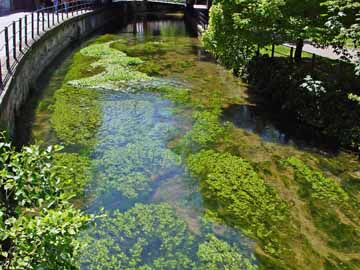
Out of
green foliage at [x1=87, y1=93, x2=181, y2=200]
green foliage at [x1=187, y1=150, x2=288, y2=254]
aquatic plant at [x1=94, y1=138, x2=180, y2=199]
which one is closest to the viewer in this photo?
green foliage at [x1=187, y1=150, x2=288, y2=254]

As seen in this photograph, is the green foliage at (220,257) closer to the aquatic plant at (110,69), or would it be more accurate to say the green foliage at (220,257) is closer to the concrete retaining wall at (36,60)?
the concrete retaining wall at (36,60)

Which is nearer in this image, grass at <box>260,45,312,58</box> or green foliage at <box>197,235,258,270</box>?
green foliage at <box>197,235,258,270</box>

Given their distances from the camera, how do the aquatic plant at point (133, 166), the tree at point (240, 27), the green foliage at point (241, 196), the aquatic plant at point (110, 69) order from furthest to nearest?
the aquatic plant at point (110, 69)
the tree at point (240, 27)
the aquatic plant at point (133, 166)
the green foliage at point (241, 196)

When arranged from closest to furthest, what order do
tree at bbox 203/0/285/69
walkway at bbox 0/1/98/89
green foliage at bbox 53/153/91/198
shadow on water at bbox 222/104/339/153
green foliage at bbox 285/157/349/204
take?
green foliage at bbox 53/153/91/198
green foliage at bbox 285/157/349/204
walkway at bbox 0/1/98/89
shadow on water at bbox 222/104/339/153
tree at bbox 203/0/285/69

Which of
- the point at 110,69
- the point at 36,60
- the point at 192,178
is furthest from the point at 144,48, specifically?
the point at 192,178

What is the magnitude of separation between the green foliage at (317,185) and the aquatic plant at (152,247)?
3051 mm

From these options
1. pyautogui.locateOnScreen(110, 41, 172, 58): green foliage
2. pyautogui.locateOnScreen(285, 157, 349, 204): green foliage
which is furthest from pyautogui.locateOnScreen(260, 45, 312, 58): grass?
pyautogui.locateOnScreen(285, 157, 349, 204): green foliage

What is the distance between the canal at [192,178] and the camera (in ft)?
26.4

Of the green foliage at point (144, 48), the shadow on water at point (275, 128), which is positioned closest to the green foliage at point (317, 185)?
the shadow on water at point (275, 128)

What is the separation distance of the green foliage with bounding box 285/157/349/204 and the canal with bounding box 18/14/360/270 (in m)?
0.02

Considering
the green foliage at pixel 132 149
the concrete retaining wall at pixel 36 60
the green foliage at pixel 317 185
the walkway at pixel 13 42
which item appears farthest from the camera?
the walkway at pixel 13 42

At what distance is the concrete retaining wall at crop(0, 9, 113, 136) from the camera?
38.6ft

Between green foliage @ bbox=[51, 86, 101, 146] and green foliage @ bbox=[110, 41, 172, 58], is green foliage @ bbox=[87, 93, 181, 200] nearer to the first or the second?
green foliage @ bbox=[51, 86, 101, 146]

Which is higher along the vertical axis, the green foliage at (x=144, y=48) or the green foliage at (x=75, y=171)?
the green foliage at (x=144, y=48)
